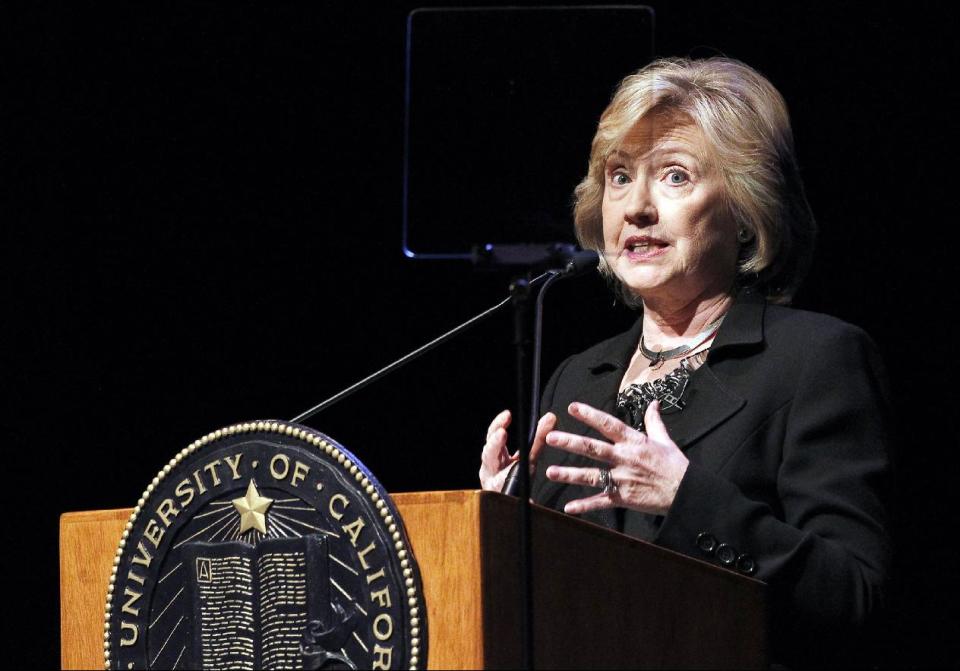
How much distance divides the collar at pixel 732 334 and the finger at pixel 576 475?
0.62 metres

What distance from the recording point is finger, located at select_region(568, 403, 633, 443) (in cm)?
178

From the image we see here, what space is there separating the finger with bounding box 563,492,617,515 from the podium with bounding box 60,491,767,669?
0.50 feet

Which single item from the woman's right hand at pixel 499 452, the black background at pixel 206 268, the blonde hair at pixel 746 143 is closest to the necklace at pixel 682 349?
the blonde hair at pixel 746 143

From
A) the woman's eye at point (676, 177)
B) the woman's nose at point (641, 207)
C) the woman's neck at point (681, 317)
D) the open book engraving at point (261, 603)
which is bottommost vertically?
the open book engraving at point (261, 603)

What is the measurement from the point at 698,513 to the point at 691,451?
0.37m

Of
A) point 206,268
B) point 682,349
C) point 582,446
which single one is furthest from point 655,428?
point 206,268

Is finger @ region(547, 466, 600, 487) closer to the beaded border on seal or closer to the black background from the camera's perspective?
the beaded border on seal

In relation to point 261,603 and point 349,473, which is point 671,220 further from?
point 261,603

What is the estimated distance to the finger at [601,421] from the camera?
178 cm

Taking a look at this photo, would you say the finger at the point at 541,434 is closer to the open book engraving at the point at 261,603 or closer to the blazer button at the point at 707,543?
the blazer button at the point at 707,543

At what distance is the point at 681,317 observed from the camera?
2.62 meters

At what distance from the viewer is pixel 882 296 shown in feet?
10.3

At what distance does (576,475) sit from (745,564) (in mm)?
312

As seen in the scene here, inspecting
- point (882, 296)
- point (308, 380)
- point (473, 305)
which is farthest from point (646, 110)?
point (308, 380)
